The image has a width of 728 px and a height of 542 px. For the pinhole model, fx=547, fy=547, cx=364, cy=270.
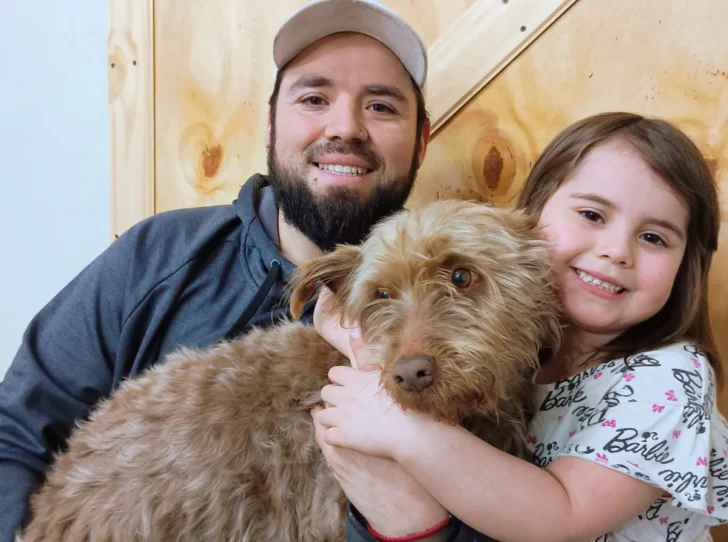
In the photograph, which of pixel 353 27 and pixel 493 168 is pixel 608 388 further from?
pixel 353 27

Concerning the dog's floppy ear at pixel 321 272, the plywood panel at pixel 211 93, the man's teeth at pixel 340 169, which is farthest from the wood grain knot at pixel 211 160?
the dog's floppy ear at pixel 321 272

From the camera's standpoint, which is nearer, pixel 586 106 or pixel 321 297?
pixel 321 297

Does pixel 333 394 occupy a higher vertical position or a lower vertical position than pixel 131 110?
lower

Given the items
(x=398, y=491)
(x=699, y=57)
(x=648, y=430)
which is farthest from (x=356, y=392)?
(x=699, y=57)

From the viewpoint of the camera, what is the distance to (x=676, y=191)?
1322 millimetres

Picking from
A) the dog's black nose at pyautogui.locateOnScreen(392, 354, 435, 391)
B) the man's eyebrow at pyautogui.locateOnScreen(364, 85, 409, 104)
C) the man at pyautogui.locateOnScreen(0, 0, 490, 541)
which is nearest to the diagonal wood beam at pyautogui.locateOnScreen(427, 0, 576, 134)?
the man at pyautogui.locateOnScreen(0, 0, 490, 541)

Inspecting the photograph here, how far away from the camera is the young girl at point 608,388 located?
1114mm

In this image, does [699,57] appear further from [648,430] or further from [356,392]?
[356,392]

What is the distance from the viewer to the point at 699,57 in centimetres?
186

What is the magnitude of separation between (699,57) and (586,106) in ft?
1.23

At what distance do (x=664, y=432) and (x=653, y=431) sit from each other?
0.02m

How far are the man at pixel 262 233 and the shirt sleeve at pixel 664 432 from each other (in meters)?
1.02

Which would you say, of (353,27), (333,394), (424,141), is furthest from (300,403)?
(353,27)

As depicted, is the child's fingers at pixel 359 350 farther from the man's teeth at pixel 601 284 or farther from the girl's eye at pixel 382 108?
the girl's eye at pixel 382 108
